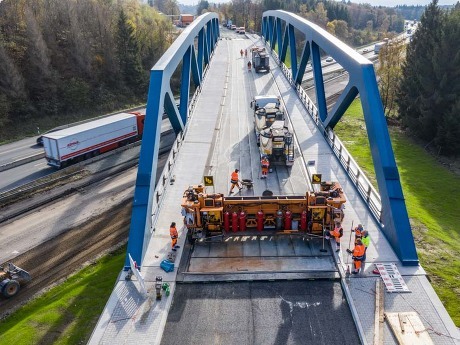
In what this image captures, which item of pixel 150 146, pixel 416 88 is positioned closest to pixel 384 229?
pixel 150 146

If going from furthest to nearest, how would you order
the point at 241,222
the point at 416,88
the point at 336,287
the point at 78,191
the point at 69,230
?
the point at 416,88, the point at 78,191, the point at 69,230, the point at 241,222, the point at 336,287

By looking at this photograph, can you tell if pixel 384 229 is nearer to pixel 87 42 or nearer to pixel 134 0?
pixel 87 42

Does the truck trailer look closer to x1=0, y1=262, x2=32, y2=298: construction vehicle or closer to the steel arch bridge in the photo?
the steel arch bridge

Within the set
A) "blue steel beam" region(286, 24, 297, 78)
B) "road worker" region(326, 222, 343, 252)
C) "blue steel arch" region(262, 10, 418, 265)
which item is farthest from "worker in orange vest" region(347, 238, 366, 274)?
"blue steel beam" region(286, 24, 297, 78)

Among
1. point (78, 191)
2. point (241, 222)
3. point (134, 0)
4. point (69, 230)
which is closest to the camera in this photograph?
point (241, 222)

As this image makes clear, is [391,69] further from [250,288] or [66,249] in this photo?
[250,288]

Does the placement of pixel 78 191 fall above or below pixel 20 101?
below

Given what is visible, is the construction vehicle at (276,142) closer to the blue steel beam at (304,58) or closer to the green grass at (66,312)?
the green grass at (66,312)
